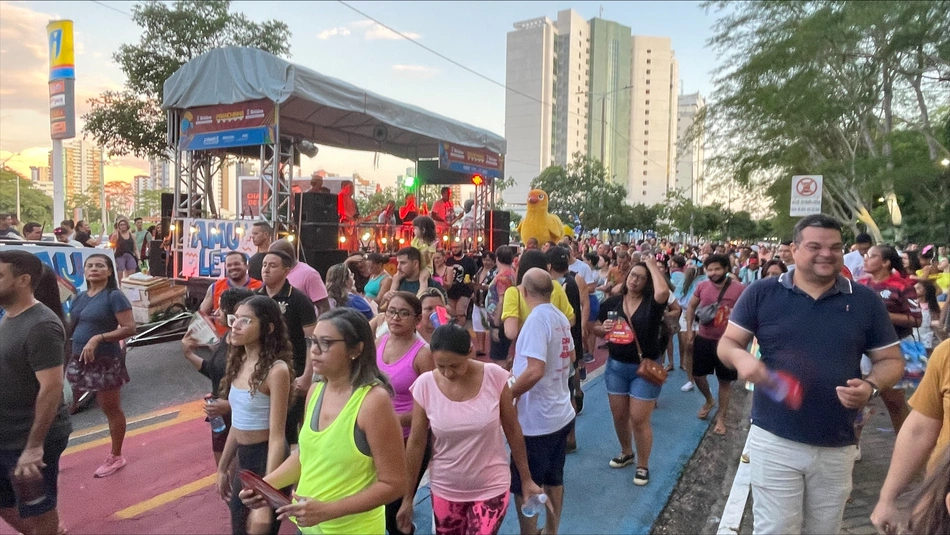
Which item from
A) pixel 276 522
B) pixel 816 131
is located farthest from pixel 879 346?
pixel 816 131

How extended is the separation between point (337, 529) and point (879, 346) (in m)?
2.48

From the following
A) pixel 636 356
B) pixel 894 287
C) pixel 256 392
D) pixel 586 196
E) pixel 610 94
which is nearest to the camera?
pixel 256 392

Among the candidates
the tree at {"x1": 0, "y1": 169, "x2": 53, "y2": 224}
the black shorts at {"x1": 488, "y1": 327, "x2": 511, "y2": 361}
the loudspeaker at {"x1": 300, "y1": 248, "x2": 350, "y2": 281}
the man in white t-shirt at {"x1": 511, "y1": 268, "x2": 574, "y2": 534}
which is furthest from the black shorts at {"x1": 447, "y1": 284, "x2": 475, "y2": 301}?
the tree at {"x1": 0, "y1": 169, "x2": 53, "y2": 224}

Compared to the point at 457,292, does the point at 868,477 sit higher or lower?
lower

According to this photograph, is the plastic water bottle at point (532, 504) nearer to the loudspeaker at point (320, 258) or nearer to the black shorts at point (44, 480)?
the black shorts at point (44, 480)

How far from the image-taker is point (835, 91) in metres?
18.0

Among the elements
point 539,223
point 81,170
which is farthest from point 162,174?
point 539,223

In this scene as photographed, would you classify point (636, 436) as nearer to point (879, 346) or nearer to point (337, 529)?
point (879, 346)

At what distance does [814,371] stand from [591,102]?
100 metres

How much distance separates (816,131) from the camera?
19.8m

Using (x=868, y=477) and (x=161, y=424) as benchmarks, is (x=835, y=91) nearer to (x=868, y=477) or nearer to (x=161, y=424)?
(x=868, y=477)

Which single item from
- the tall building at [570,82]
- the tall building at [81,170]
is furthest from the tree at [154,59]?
the tall building at [570,82]

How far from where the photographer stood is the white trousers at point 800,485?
9.05 ft

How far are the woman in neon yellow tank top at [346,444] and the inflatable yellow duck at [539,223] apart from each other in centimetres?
880
